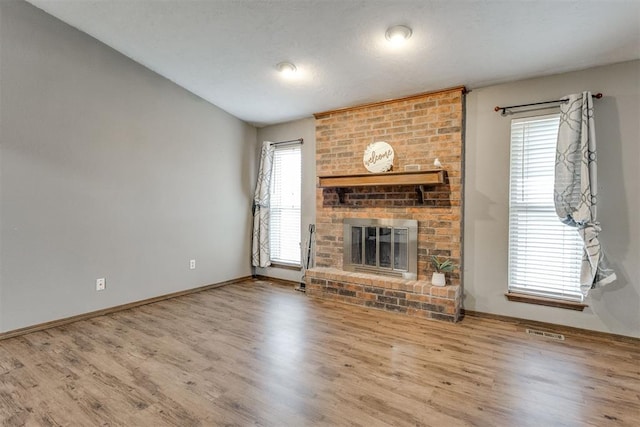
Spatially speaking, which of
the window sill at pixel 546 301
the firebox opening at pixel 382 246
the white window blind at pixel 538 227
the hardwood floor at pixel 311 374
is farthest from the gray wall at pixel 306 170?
the window sill at pixel 546 301

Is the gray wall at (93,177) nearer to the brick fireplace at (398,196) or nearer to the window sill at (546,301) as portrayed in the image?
the brick fireplace at (398,196)

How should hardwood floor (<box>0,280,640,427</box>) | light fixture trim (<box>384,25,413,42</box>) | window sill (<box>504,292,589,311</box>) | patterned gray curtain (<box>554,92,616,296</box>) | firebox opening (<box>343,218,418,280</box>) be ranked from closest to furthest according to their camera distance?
hardwood floor (<box>0,280,640,427</box>) → light fixture trim (<box>384,25,413,42</box>) → patterned gray curtain (<box>554,92,616,296</box>) → window sill (<box>504,292,589,311</box>) → firebox opening (<box>343,218,418,280</box>)

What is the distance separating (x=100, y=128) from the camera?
3.30 meters

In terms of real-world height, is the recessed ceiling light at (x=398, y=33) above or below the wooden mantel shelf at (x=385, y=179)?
above

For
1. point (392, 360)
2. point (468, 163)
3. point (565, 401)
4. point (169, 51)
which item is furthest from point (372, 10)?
point (565, 401)

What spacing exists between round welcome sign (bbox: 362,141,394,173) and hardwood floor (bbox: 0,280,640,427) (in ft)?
5.58

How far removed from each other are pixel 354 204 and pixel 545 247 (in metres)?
2.07

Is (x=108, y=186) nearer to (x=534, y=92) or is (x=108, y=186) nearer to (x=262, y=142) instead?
(x=262, y=142)

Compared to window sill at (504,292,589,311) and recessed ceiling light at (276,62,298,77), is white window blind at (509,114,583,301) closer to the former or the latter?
window sill at (504,292,589,311)

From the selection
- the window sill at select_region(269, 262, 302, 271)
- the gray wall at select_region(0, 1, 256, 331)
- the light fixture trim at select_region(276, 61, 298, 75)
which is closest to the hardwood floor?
the gray wall at select_region(0, 1, 256, 331)

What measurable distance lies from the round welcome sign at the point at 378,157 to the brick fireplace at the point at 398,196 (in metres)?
0.09

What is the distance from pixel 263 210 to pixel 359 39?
9.56 ft

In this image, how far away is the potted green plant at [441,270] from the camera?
10.8 ft

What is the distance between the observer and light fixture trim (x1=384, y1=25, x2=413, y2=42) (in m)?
2.47
